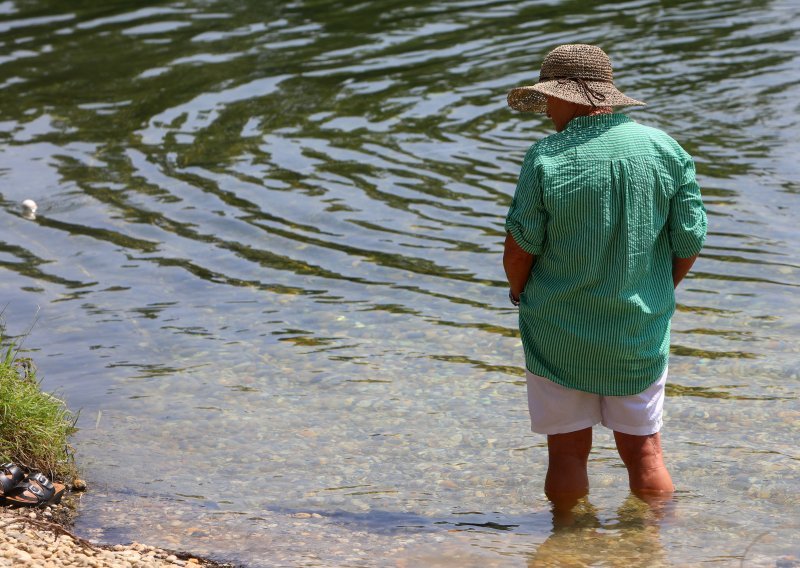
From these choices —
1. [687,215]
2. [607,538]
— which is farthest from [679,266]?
[607,538]

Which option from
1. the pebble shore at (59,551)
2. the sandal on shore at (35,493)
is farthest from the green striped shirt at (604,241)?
the sandal on shore at (35,493)

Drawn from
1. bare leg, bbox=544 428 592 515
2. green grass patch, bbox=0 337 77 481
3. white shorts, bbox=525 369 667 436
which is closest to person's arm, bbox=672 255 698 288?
white shorts, bbox=525 369 667 436

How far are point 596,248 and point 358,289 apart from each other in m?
4.18

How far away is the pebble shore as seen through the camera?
4883 millimetres

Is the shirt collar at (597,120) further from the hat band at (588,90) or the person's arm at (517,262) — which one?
the person's arm at (517,262)

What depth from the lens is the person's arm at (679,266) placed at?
15.8 ft

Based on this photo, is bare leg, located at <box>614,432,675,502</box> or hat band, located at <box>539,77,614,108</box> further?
bare leg, located at <box>614,432,675,502</box>

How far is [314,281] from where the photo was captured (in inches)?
347

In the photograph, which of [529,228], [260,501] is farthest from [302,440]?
[529,228]

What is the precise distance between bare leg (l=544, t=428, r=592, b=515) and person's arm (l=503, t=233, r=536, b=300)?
664 mm

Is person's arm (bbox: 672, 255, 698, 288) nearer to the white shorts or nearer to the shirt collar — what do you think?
the white shorts

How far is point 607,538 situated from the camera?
5238mm

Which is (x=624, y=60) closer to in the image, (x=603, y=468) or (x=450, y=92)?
(x=450, y=92)

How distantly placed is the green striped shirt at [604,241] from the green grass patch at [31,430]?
2445 mm
